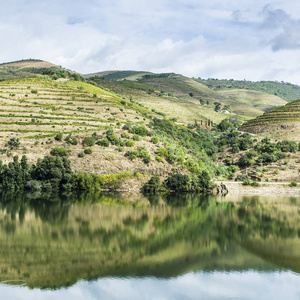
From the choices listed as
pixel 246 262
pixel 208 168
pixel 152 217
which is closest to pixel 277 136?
pixel 208 168

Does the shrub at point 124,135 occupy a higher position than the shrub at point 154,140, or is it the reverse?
the shrub at point 124,135

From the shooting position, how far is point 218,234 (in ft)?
131

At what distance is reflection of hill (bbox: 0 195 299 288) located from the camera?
2809cm

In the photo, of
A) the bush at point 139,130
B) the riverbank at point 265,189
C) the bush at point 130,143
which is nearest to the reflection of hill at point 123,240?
the riverbank at point 265,189

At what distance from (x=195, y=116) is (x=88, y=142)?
6168 centimetres

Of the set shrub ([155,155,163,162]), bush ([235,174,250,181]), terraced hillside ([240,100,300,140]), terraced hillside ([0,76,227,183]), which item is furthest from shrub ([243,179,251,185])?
terraced hillside ([240,100,300,140])

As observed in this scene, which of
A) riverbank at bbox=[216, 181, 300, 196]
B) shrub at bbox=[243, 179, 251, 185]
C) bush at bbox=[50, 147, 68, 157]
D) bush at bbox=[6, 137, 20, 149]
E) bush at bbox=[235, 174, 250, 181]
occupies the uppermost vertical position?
bush at bbox=[6, 137, 20, 149]

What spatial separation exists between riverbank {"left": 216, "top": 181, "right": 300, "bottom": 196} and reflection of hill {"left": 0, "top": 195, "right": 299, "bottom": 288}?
22938 millimetres

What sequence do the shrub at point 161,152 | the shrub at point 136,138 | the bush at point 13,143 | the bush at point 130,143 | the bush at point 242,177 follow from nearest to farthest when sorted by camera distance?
the bush at point 13,143 → the shrub at point 161,152 → the bush at point 130,143 → the bush at point 242,177 → the shrub at point 136,138

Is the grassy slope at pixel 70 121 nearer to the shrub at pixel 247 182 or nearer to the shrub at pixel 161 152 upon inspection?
the shrub at pixel 161 152

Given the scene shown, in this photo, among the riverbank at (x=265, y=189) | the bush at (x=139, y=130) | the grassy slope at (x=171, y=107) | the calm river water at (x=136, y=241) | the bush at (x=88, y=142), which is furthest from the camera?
the grassy slope at (x=171, y=107)

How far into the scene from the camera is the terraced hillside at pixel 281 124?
341 ft

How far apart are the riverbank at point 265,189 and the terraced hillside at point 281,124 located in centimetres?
2555

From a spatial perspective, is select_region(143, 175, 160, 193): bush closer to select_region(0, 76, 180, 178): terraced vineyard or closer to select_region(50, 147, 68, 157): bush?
select_region(0, 76, 180, 178): terraced vineyard
